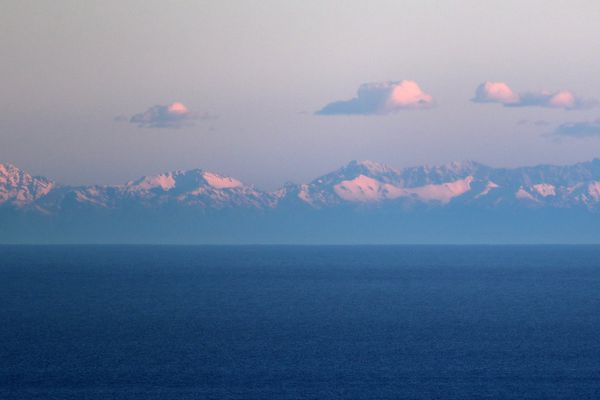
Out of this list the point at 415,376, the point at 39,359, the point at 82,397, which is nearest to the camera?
the point at 82,397

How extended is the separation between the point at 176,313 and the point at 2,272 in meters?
95.1

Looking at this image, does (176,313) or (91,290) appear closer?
(176,313)

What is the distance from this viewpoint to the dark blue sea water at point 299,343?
52.9 meters

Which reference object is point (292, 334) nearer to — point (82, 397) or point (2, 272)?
point (82, 397)

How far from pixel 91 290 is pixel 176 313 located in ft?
117

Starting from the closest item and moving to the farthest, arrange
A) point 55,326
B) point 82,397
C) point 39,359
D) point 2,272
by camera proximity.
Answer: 1. point 82,397
2. point 39,359
3. point 55,326
4. point 2,272

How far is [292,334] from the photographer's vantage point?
73.9m

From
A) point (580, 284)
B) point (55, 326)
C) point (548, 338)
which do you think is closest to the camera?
point (548, 338)

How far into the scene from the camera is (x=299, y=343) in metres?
68.9

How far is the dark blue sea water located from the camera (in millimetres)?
52938

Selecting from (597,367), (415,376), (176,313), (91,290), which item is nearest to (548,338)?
(597,367)

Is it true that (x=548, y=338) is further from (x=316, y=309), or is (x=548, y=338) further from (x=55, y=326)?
(x=55, y=326)

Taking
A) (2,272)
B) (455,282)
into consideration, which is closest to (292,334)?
(455,282)

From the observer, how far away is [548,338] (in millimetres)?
72188
